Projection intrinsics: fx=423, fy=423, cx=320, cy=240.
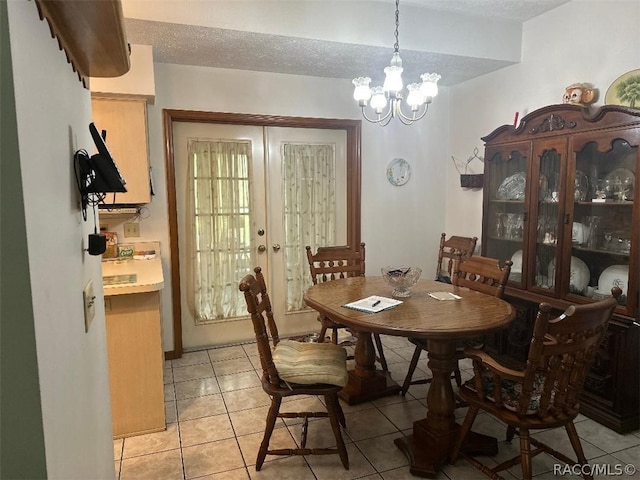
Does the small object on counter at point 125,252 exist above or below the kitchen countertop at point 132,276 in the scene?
above

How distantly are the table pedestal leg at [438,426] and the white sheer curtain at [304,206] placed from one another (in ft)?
6.65

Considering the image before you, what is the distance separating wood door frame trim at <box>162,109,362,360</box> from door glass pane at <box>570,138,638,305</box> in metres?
1.89

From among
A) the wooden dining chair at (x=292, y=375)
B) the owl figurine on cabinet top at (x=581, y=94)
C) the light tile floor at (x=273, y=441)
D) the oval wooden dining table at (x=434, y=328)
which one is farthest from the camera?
the owl figurine on cabinet top at (x=581, y=94)

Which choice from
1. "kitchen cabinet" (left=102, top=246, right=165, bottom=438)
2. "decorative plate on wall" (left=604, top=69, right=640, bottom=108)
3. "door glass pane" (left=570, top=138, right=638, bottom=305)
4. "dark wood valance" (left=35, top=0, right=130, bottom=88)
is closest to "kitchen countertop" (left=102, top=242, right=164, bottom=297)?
"kitchen cabinet" (left=102, top=246, right=165, bottom=438)

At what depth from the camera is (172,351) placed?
3.57 m

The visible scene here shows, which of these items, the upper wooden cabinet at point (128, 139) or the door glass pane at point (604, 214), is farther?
the upper wooden cabinet at point (128, 139)

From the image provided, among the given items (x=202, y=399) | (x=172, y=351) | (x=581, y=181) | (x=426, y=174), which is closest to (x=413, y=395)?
(x=202, y=399)

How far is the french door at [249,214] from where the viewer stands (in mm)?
3609

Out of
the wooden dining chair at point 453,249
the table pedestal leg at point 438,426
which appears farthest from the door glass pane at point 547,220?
the table pedestal leg at point 438,426

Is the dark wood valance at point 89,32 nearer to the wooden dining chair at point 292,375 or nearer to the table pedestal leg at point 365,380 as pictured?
the wooden dining chair at point 292,375

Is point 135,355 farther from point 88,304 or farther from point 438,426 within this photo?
point 438,426

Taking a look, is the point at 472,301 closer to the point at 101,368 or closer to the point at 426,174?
the point at 101,368

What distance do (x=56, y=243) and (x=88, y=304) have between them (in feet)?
1.39

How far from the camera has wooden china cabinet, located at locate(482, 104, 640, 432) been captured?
2.38 m
